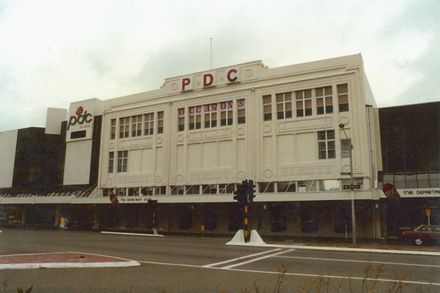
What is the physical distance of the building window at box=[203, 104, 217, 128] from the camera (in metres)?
38.0

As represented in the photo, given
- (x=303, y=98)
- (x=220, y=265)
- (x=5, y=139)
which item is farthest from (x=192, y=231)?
(x=5, y=139)

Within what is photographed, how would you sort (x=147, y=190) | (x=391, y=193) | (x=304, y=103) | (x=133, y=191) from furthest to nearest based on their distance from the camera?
(x=133, y=191), (x=147, y=190), (x=304, y=103), (x=391, y=193)

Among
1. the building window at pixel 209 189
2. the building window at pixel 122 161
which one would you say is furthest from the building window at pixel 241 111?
the building window at pixel 122 161

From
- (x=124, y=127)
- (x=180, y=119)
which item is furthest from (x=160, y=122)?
(x=124, y=127)

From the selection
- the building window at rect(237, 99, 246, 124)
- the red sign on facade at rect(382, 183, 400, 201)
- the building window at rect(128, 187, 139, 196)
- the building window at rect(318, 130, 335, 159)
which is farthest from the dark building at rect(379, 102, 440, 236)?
the building window at rect(128, 187, 139, 196)

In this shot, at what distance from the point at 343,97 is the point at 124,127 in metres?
24.4

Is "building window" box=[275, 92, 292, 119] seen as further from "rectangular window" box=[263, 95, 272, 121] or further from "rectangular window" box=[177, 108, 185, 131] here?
"rectangular window" box=[177, 108, 185, 131]

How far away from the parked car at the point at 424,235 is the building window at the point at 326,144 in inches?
358

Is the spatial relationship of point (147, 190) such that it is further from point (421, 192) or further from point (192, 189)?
point (421, 192)

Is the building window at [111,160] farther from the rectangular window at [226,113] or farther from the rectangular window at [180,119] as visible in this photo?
the rectangular window at [226,113]

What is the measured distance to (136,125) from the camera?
140 feet

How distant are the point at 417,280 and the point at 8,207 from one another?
54464 millimetres

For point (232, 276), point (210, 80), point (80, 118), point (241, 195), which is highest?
point (210, 80)

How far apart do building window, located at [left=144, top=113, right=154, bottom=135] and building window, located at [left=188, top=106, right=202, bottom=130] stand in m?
5.00
